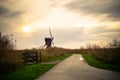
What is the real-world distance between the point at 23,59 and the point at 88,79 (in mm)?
14537

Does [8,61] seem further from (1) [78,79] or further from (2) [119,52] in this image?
(2) [119,52]

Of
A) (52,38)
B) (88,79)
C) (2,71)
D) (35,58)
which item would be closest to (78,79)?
(88,79)

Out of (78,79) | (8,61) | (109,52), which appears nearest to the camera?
(78,79)

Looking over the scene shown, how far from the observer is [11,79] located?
47.9ft

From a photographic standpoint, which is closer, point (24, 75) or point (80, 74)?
point (24, 75)

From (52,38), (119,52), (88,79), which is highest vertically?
(52,38)

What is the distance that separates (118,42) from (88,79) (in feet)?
48.8

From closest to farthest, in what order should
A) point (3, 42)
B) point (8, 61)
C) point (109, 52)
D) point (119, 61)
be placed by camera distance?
point (8, 61) → point (3, 42) → point (119, 61) → point (109, 52)

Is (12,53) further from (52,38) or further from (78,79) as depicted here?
(52,38)

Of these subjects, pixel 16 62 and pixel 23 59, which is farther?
pixel 23 59

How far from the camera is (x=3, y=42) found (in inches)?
894

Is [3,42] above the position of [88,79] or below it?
above

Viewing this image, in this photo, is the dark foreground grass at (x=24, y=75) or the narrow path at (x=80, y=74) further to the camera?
the dark foreground grass at (x=24, y=75)

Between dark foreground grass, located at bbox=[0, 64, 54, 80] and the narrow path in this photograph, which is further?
dark foreground grass, located at bbox=[0, 64, 54, 80]
